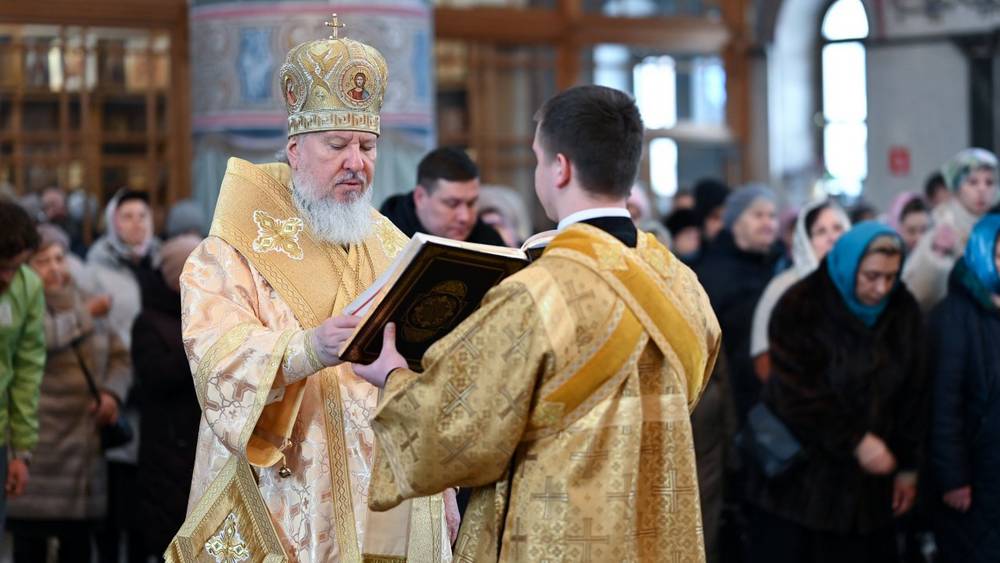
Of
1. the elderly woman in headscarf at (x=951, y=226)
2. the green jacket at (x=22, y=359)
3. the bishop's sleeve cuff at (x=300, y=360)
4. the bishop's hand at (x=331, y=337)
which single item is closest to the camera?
the bishop's hand at (x=331, y=337)

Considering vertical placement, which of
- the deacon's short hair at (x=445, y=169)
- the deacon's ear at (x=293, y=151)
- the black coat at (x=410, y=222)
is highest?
the deacon's short hair at (x=445, y=169)

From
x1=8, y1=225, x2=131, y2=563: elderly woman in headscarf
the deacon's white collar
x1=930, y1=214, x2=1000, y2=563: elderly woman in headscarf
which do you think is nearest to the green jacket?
x1=8, y1=225, x2=131, y2=563: elderly woman in headscarf

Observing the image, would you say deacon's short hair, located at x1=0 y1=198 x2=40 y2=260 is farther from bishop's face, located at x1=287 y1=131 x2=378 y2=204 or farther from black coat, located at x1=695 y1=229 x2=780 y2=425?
black coat, located at x1=695 y1=229 x2=780 y2=425

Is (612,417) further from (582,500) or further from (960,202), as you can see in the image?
(960,202)

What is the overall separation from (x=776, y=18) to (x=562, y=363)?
12.1 meters

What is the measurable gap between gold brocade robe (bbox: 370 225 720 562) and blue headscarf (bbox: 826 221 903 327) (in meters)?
2.64

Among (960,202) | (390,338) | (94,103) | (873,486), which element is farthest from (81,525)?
(94,103)

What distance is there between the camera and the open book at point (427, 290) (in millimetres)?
2875

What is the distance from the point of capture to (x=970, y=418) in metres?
5.41

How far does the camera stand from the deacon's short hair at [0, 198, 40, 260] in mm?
5074

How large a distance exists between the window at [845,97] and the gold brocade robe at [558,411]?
1249 cm

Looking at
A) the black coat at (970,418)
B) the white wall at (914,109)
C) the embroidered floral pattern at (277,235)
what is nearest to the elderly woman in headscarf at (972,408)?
the black coat at (970,418)

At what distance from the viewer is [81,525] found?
6.27m

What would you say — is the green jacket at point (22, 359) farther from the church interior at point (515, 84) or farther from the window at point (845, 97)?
the window at point (845, 97)
